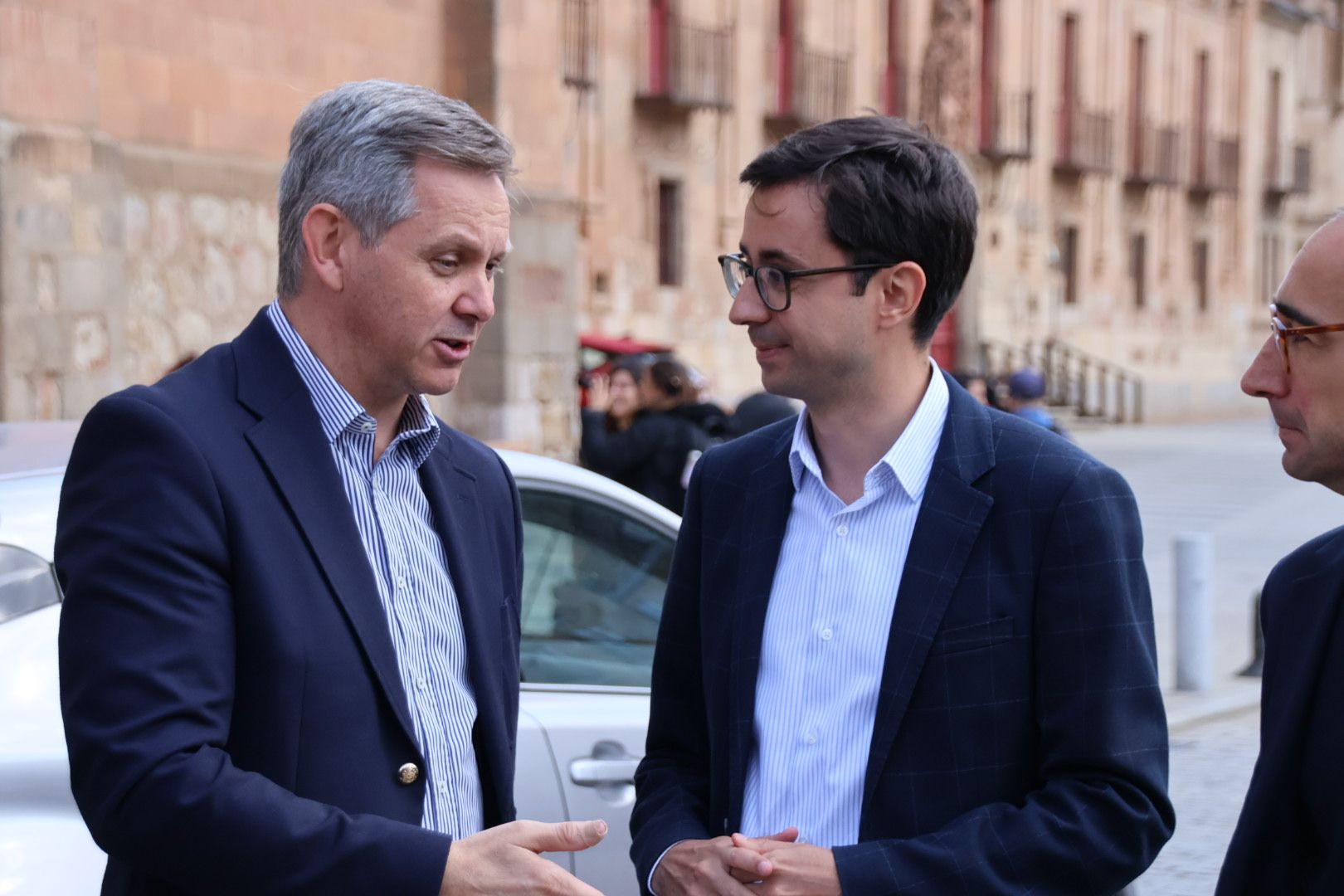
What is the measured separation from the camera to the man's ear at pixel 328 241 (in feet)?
→ 7.99

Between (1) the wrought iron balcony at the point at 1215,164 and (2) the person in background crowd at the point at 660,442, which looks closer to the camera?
(2) the person in background crowd at the point at 660,442

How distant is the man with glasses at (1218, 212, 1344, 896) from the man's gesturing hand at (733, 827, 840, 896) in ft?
1.75

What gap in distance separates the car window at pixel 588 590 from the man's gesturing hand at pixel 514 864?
77.3 inches

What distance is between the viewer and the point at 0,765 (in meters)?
3.04

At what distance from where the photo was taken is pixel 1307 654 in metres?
2.26

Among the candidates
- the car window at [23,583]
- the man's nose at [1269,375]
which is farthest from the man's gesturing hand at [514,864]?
the car window at [23,583]

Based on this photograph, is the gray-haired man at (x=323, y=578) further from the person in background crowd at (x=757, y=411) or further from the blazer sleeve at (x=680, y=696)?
the person in background crowd at (x=757, y=411)

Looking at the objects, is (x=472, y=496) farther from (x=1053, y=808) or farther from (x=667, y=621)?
(x=1053, y=808)

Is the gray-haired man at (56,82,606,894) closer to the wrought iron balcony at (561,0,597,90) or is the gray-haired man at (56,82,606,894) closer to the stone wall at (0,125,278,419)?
the stone wall at (0,125,278,419)

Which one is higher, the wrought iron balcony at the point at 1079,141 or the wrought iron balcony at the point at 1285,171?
the wrought iron balcony at the point at 1079,141

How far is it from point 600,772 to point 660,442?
4745 mm

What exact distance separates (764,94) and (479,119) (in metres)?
24.2

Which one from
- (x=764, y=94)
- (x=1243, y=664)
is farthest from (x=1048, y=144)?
(x=1243, y=664)

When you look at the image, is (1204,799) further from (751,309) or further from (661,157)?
(661,157)
